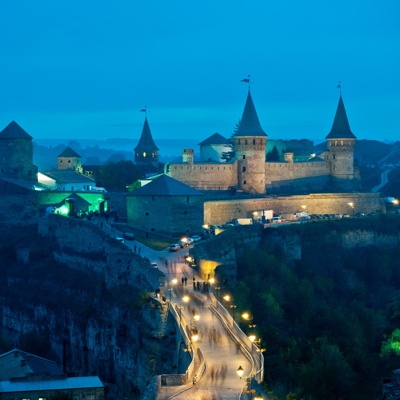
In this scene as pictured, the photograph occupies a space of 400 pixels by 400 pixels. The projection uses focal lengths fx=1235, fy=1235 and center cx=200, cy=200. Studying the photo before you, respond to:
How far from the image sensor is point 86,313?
Answer: 174ft

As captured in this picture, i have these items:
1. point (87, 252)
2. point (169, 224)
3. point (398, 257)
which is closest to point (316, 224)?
point (398, 257)

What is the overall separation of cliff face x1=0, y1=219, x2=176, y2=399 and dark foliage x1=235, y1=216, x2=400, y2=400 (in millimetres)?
3950

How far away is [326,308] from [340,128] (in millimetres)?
28547

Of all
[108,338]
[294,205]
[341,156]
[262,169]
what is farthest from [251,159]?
[108,338]

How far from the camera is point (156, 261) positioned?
5253 cm

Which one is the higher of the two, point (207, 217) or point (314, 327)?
point (207, 217)

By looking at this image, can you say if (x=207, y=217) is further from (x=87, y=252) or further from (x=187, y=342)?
(x=187, y=342)

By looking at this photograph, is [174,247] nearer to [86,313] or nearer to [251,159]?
[86,313]

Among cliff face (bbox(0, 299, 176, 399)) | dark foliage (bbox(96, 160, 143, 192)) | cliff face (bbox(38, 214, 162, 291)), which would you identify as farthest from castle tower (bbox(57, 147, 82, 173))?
cliff face (bbox(0, 299, 176, 399))

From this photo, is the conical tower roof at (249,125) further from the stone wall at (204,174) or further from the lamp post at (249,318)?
the lamp post at (249,318)

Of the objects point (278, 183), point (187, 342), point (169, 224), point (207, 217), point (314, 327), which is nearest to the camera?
point (187, 342)

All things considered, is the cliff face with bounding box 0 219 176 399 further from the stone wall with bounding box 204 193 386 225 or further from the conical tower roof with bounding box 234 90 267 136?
the conical tower roof with bounding box 234 90 267 136

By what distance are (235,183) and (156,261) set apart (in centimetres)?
2140

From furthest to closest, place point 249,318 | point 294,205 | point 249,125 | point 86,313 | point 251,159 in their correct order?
point 249,125
point 251,159
point 294,205
point 86,313
point 249,318
